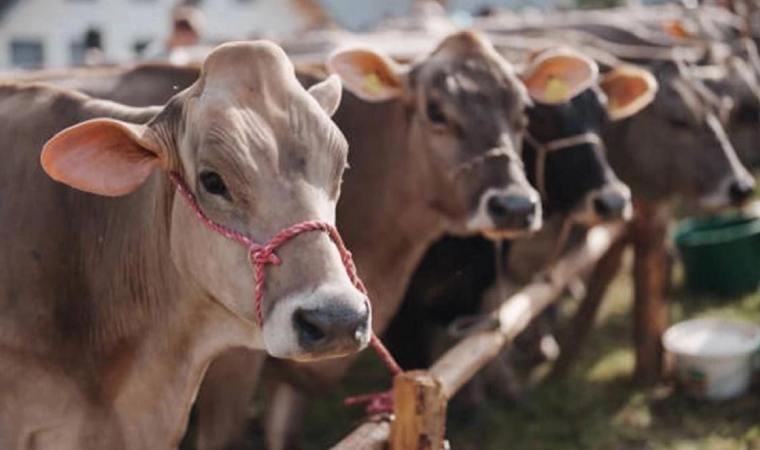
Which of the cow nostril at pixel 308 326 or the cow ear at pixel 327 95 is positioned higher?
the cow ear at pixel 327 95

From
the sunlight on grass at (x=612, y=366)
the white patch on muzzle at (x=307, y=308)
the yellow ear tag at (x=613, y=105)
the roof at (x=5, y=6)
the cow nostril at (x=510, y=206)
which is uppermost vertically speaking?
the white patch on muzzle at (x=307, y=308)

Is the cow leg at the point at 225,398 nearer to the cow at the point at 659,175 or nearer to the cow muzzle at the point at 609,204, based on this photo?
the cow muzzle at the point at 609,204

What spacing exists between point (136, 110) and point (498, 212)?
1418 millimetres

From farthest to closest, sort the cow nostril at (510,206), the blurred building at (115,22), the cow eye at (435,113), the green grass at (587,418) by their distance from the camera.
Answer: the blurred building at (115,22) < the green grass at (587,418) < the cow eye at (435,113) < the cow nostril at (510,206)

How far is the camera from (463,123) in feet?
13.0

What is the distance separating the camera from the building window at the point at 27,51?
2581 cm

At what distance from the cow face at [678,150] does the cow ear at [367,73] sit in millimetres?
1852

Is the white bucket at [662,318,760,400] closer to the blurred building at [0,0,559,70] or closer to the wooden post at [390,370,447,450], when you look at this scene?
the wooden post at [390,370,447,450]

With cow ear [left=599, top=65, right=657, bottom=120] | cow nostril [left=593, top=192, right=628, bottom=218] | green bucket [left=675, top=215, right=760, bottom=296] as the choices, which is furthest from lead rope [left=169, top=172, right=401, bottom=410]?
green bucket [left=675, top=215, right=760, bottom=296]

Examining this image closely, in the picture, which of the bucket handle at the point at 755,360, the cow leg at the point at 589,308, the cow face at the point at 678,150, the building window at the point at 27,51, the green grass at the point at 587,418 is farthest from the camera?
the building window at the point at 27,51

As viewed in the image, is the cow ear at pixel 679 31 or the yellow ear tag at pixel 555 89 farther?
the cow ear at pixel 679 31

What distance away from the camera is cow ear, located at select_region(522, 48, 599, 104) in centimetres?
427

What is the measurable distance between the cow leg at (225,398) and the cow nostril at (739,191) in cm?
264

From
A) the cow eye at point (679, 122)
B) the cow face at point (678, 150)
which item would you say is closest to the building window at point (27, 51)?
the cow face at point (678, 150)
